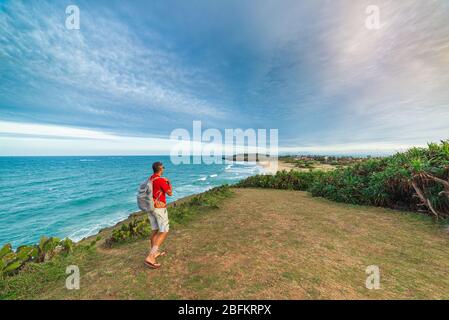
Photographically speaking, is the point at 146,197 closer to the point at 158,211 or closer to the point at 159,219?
the point at 158,211

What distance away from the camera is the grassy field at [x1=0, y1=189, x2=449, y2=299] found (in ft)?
9.32

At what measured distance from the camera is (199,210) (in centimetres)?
759

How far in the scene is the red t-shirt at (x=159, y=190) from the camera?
11.8ft

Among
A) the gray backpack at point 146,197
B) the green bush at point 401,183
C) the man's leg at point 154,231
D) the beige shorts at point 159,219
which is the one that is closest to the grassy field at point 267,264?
Answer: the man's leg at point 154,231

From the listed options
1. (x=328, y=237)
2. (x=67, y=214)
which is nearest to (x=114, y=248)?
(x=328, y=237)

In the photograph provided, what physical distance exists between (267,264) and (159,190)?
2.57 metres

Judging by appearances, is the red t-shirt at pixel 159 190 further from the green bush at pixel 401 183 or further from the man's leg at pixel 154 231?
the green bush at pixel 401 183

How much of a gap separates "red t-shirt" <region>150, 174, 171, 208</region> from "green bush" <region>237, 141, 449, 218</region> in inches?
330

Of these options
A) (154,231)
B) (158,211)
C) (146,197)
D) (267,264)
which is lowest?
(267,264)

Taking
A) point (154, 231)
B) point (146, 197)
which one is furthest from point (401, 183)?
point (146, 197)

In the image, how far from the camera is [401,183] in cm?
719

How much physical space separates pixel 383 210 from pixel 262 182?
6.94m

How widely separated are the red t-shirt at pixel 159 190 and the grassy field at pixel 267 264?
1.31 m
